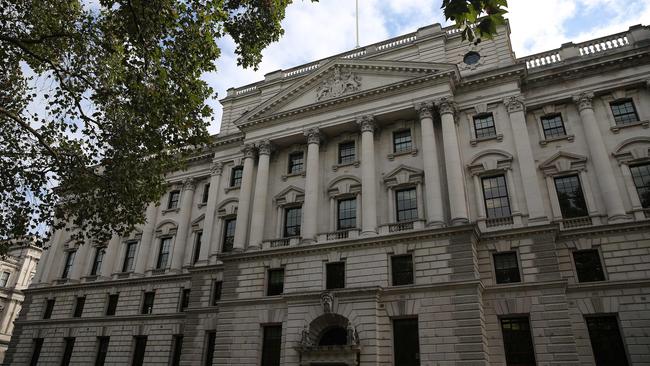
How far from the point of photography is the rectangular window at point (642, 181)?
79.5 feet

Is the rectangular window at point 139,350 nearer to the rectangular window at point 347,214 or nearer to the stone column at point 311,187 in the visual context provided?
the stone column at point 311,187

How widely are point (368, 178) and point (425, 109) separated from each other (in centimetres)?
564

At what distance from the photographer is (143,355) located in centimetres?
3416

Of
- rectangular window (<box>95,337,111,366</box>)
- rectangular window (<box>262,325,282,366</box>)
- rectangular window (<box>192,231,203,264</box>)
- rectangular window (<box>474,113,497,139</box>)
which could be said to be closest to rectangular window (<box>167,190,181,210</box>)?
rectangular window (<box>192,231,203,264</box>)

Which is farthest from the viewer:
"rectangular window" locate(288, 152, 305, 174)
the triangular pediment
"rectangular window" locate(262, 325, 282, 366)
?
"rectangular window" locate(288, 152, 305, 174)

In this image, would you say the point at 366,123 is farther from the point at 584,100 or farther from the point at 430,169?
the point at 584,100

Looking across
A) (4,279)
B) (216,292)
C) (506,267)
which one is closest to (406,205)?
(506,267)

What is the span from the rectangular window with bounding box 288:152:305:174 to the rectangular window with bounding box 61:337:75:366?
919 inches

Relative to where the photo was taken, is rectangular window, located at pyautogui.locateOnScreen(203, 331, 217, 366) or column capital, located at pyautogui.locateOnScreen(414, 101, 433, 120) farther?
rectangular window, located at pyautogui.locateOnScreen(203, 331, 217, 366)

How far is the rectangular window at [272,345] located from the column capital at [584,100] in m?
22.1

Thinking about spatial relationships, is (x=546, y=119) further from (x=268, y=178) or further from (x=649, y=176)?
(x=268, y=178)

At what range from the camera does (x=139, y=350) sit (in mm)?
34625

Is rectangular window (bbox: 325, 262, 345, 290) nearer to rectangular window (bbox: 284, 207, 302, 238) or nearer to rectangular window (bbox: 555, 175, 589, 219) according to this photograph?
rectangular window (bbox: 284, 207, 302, 238)

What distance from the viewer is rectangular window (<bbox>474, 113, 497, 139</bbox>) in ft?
93.5
